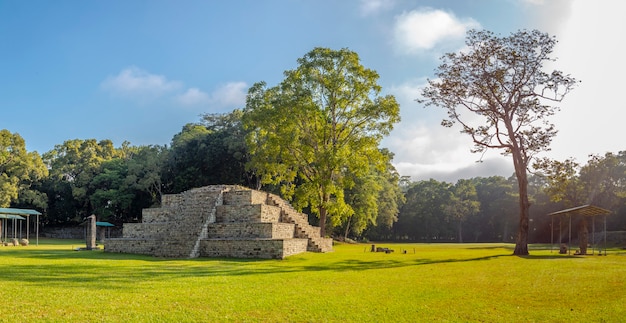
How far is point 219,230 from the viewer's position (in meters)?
23.8

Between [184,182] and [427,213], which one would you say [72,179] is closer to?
[184,182]

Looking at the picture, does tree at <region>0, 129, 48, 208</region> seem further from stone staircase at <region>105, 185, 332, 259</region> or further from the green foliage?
stone staircase at <region>105, 185, 332, 259</region>

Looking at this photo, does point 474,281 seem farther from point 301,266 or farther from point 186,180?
point 186,180

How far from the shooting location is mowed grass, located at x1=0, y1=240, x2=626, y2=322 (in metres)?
8.50

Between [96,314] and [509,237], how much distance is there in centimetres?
6941

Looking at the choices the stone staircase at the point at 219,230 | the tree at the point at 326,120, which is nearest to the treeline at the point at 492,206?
the tree at the point at 326,120

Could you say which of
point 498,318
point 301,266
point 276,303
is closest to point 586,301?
point 498,318

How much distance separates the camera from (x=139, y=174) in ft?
172

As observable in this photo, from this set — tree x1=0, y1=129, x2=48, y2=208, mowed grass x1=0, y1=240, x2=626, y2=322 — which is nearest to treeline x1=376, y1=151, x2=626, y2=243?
mowed grass x1=0, y1=240, x2=626, y2=322

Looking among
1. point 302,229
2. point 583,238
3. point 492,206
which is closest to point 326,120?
point 302,229

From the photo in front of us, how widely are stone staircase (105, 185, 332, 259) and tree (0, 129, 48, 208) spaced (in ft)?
98.2

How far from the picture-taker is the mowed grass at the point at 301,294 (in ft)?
27.9

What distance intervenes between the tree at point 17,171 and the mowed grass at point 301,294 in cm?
3886

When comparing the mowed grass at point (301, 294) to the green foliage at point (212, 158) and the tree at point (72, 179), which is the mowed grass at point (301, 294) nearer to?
the green foliage at point (212, 158)
